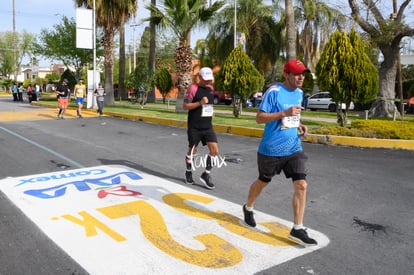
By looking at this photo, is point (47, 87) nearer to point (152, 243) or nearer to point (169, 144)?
point (169, 144)

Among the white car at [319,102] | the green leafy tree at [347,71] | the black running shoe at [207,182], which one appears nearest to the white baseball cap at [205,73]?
the black running shoe at [207,182]

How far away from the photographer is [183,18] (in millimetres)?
17016

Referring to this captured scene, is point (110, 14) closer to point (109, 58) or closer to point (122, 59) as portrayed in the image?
point (109, 58)

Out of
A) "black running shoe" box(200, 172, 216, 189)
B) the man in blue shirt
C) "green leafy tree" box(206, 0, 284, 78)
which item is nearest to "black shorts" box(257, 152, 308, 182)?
the man in blue shirt

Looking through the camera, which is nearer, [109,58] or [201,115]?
[201,115]

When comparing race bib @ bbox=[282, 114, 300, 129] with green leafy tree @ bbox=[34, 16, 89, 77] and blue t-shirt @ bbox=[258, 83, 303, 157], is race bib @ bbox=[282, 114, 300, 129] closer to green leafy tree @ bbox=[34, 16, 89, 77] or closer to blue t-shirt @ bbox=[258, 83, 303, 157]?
blue t-shirt @ bbox=[258, 83, 303, 157]

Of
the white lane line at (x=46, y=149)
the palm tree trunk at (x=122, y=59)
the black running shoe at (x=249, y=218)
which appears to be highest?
the palm tree trunk at (x=122, y=59)

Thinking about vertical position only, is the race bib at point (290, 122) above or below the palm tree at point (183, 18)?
below

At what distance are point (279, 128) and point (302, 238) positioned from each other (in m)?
1.08

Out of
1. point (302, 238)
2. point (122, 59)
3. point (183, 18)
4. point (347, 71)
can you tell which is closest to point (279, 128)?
point (302, 238)

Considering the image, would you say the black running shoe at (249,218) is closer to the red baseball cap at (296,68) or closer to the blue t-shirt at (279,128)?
the blue t-shirt at (279,128)

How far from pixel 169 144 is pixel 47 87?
2695 inches

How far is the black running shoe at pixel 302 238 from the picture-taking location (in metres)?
3.63

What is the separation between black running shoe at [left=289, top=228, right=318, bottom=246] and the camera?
11.9ft
